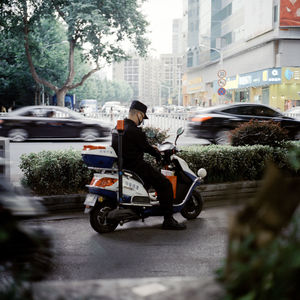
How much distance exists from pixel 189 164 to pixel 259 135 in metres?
2.24

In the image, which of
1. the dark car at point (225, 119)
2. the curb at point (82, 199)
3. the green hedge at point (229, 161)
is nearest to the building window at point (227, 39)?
the dark car at point (225, 119)

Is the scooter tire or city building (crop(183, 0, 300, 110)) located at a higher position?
city building (crop(183, 0, 300, 110))

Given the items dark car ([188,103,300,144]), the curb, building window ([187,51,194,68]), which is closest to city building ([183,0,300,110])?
building window ([187,51,194,68])

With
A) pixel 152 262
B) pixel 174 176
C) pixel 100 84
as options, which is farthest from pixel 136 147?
pixel 100 84

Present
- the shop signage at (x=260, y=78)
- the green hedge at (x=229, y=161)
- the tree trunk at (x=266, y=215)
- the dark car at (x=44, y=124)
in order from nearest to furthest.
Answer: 1. the tree trunk at (x=266, y=215)
2. the green hedge at (x=229, y=161)
3. the dark car at (x=44, y=124)
4. the shop signage at (x=260, y=78)

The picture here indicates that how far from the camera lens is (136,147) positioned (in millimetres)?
5762

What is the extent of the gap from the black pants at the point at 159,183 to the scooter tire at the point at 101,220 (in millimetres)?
620

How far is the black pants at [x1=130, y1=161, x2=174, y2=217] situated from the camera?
5.82 metres

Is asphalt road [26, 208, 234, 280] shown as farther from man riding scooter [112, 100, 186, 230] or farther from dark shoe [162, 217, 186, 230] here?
man riding scooter [112, 100, 186, 230]

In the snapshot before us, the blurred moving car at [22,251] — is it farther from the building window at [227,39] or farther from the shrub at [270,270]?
the building window at [227,39]

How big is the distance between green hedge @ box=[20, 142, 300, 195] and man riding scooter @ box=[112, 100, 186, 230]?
160 centimetres

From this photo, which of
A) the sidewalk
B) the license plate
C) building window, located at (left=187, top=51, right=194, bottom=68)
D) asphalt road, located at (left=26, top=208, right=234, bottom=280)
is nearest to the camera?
the sidewalk

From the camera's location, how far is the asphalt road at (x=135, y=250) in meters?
4.22

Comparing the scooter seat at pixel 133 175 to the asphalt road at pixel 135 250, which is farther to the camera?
the scooter seat at pixel 133 175
